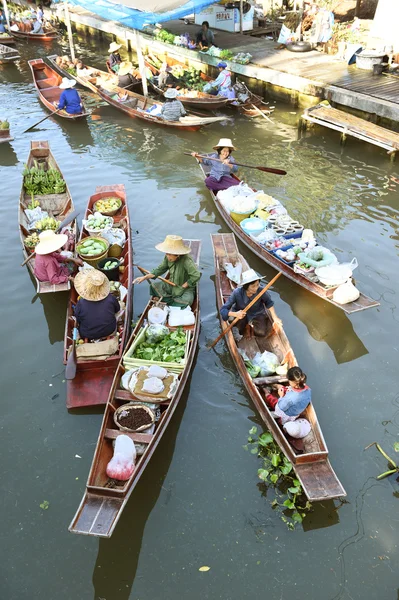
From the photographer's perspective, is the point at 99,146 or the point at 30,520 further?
the point at 99,146

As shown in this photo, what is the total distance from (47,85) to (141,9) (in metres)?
4.66

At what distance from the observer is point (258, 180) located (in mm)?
11969

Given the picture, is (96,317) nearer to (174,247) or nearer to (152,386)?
(152,386)

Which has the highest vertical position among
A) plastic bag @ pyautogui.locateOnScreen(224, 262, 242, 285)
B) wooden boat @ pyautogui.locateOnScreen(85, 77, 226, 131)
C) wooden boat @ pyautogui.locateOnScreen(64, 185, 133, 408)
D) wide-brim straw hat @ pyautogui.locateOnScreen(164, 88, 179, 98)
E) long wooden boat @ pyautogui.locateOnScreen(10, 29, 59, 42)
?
long wooden boat @ pyautogui.locateOnScreen(10, 29, 59, 42)

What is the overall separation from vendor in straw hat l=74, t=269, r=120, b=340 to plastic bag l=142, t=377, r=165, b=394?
1158 millimetres

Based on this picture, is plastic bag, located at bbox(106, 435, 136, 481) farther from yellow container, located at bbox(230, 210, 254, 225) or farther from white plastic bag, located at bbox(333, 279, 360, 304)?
yellow container, located at bbox(230, 210, 254, 225)

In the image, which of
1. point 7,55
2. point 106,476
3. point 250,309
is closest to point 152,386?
point 106,476

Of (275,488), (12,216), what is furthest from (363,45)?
(275,488)

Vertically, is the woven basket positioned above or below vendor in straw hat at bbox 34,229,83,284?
below

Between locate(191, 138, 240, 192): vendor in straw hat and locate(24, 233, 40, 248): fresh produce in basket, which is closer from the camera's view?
locate(24, 233, 40, 248): fresh produce in basket

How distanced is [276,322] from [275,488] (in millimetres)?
2451

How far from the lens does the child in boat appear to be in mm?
5309

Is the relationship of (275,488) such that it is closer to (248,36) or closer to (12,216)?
(12,216)

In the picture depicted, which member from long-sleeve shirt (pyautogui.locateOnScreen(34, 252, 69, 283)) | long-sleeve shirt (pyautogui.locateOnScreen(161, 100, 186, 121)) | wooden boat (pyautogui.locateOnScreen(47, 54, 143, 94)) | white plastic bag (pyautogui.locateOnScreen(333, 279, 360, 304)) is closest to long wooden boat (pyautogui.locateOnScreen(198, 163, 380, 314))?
white plastic bag (pyautogui.locateOnScreen(333, 279, 360, 304))
